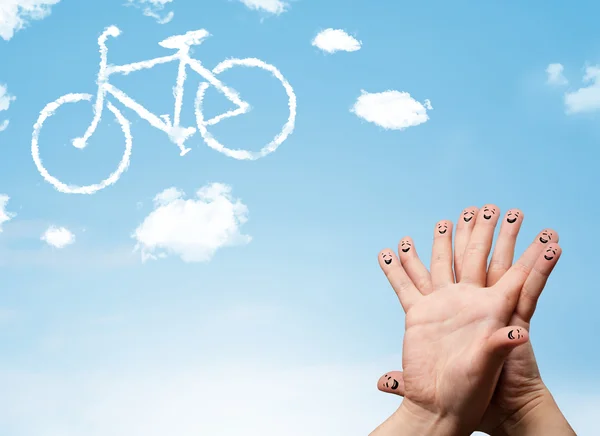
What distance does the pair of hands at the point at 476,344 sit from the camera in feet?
13.6

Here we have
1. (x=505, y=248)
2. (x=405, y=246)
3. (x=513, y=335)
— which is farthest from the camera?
(x=405, y=246)

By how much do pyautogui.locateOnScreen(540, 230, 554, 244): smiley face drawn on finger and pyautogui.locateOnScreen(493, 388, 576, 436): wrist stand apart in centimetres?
94

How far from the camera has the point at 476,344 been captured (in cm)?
409

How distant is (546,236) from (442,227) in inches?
29.4

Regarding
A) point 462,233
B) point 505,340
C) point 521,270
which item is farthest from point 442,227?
point 505,340

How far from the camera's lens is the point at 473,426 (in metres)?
4.32

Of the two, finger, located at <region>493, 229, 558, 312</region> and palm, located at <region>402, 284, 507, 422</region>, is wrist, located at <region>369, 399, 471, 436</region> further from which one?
finger, located at <region>493, 229, 558, 312</region>

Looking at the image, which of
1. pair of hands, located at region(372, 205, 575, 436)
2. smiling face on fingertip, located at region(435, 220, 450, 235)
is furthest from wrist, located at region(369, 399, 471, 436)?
smiling face on fingertip, located at region(435, 220, 450, 235)

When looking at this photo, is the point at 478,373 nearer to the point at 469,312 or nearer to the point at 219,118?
the point at 469,312

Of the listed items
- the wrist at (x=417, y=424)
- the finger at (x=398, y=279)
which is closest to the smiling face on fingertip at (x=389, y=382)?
the wrist at (x=417, y=424)

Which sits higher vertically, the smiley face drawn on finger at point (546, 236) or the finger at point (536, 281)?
the smiley face drawn on finger at point (546, 236)

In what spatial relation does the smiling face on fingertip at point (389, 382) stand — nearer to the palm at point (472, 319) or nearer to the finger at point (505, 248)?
the palm at point (472, 319)

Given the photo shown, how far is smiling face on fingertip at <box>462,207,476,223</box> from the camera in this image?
485cm

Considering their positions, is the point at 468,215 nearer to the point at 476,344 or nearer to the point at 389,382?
the point at 476,344
